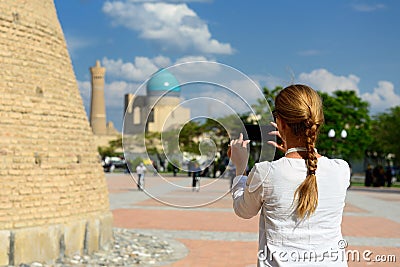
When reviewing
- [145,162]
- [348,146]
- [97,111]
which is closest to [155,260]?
[145,162]

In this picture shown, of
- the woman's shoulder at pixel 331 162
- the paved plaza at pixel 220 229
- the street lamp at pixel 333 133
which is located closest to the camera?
the woman's shoulder at pixel 331 162

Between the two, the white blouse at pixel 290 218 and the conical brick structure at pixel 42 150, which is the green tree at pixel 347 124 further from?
the white blouse at pixel 290 218

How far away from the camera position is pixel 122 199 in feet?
72.5

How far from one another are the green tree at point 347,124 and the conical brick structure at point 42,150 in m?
31.1

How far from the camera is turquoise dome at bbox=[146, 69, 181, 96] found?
3.59 metres

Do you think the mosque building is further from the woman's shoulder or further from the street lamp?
the street lamp

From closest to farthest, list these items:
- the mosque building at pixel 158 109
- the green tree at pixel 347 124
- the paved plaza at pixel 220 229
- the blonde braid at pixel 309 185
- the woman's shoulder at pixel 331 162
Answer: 1. the blonde braid at pixel 309 185
2. the woman's shoulder at pixel 331 162
3. the mosque building at pixel 158 109
4. the paved plaza at pixel 220 229
5. the green tree at pixel 347 124

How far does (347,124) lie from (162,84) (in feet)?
141

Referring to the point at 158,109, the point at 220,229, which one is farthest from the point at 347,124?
the point at 158,109

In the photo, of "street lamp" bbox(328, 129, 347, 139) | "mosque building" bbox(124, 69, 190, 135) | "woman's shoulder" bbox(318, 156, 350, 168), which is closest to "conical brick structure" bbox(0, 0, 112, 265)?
"mosque building" bbox(124, 69, 190, 135)

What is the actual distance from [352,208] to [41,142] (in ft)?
47.3

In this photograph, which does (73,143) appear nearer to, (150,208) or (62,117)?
(62,117)

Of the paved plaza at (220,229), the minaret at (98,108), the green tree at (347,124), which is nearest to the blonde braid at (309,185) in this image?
the paved plaza at (220,229)

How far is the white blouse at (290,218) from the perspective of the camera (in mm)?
2408
